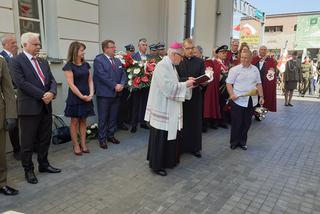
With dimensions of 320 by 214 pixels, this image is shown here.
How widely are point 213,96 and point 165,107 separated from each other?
315cm

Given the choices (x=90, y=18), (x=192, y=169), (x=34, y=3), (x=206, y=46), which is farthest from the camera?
(x=206, y=46)

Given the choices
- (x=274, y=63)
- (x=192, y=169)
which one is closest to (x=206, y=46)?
(x=274, y=63)

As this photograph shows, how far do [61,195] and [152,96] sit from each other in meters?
1.80

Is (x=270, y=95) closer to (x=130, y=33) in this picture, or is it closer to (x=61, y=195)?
(x=130, y=33)

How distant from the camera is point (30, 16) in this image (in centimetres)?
576

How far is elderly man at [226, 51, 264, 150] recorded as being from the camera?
545cm

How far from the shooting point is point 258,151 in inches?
223

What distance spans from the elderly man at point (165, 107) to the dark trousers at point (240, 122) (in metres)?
1.60

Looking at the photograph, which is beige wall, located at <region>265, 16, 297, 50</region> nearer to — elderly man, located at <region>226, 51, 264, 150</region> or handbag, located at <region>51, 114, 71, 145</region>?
elderly man, located at <region>226, 51, 264, 150</region>

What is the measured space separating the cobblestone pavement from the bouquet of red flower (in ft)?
3.99

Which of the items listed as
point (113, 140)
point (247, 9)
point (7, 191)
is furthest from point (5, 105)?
point (247, 9)

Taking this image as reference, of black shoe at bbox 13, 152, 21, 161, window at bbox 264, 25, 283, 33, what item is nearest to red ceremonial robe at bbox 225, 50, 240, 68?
black shoe at bbox 13, 152, 21, 161

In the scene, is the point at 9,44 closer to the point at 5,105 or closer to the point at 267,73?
the point at 5,105

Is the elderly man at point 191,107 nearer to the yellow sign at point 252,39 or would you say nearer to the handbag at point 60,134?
the handbag at point 60,134
